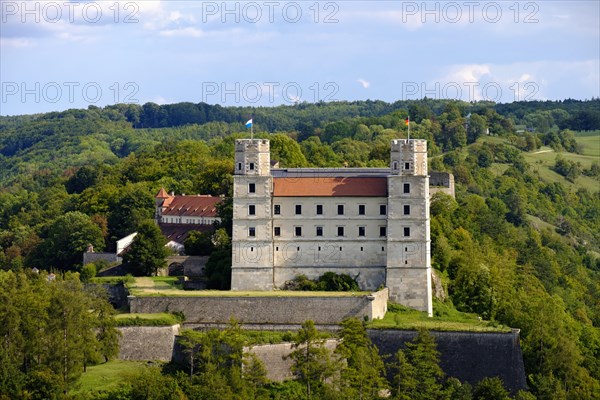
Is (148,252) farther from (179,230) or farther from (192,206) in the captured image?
(192,206)

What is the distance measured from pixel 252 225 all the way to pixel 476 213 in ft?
124

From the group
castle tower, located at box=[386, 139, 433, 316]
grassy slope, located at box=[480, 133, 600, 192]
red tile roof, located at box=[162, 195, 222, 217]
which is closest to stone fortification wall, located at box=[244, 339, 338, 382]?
castle tower, located at box=[386, 139, 433, 316]

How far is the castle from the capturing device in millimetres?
69188

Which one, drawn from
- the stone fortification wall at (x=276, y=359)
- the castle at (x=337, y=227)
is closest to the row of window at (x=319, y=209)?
the castle at (x=337, y=227)

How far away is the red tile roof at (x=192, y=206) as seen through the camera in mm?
84688

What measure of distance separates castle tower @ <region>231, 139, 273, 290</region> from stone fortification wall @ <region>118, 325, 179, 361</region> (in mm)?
6683

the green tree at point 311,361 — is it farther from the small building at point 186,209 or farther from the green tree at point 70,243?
the green tree at point 70,243

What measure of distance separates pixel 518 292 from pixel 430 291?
13491 millimetres

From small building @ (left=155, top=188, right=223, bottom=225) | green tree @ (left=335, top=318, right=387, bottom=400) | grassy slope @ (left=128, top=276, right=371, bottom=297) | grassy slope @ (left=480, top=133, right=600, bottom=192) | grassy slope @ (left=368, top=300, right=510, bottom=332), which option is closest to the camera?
green tree @ (left=335, top=318, right=387, bottom=400)

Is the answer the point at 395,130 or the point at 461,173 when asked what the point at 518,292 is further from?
the point at 395,130

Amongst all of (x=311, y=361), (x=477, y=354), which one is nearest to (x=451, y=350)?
(x=477, y=354)

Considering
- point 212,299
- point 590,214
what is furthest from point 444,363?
point 590,214

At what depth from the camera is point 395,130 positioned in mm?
151875

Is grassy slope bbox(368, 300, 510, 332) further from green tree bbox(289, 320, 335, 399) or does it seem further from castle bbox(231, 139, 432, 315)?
green tree bbox(289, 320, 335, 399)
